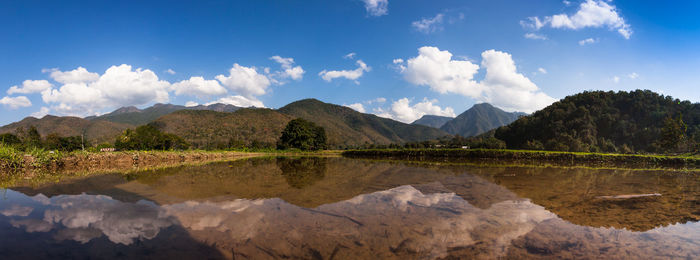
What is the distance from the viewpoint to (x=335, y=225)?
523cm

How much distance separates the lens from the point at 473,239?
4.58m

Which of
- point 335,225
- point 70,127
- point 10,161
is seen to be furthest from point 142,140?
point 70,127

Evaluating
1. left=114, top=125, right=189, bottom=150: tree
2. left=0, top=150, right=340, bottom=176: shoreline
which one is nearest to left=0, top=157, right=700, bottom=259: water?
left=0, top=150, right=340, bottom=176: shoreline

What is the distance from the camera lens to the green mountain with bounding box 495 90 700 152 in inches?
2250

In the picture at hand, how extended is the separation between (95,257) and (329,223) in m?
3.44

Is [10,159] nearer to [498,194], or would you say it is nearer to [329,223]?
[329,223]

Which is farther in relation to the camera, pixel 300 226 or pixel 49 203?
pixel 49 203

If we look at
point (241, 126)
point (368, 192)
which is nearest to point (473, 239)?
point (368, 192)

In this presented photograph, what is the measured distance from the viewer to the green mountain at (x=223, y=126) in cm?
9794

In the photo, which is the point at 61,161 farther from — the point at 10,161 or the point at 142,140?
the point at 142,140

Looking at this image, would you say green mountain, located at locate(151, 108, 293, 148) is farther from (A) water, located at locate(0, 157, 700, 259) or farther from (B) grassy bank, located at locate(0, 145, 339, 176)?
(A) water, located at locate(0, 157, 700, 259)

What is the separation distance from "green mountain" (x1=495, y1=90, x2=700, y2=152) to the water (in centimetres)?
6184

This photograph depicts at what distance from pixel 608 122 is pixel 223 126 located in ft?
400

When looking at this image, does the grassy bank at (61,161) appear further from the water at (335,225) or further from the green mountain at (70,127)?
the green mountain at (70,127)
